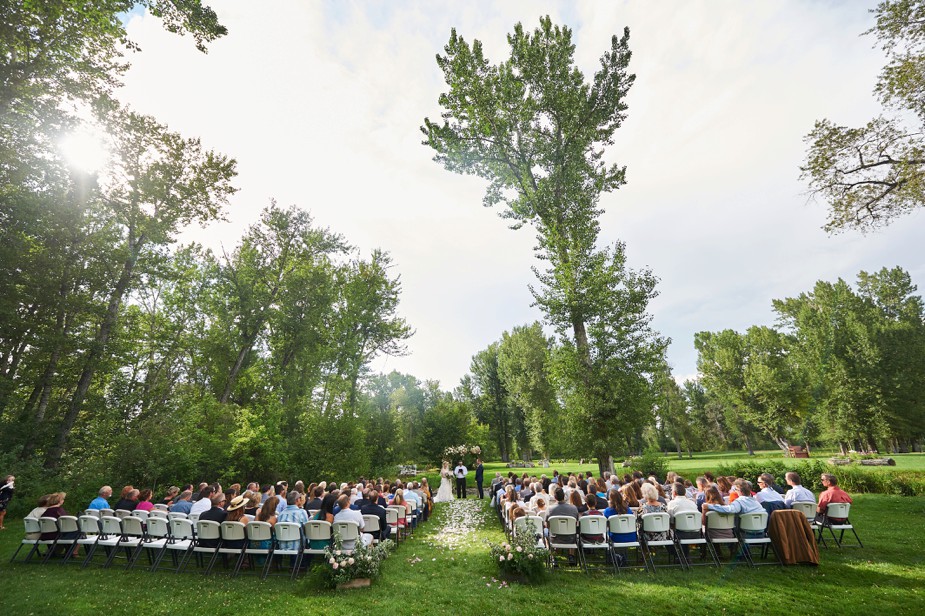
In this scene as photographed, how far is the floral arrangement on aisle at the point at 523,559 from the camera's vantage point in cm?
644

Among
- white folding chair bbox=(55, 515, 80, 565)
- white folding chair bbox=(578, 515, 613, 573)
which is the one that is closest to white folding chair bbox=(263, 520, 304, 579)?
white folding chair bbox=(55, 515, 80, 565)

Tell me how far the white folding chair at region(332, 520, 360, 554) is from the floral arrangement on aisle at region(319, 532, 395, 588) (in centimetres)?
14

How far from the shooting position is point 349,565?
6.31 m

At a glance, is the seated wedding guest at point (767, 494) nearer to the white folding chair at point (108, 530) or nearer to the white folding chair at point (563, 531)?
the white folding chair at point (563, 531)

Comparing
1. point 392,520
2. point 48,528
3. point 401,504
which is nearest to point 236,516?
point 392,520

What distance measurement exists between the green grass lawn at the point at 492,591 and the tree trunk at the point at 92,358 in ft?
31.3

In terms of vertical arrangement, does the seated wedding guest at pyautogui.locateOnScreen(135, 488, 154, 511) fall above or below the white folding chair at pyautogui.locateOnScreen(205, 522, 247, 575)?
above

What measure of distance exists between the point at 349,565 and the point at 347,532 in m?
0.74

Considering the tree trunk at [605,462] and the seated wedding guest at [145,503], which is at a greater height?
the tree trunk at [605,462]

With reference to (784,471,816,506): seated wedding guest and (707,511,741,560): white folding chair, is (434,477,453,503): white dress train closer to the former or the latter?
(707,511,741,560): white folding chair

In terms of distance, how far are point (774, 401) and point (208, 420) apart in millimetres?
48895

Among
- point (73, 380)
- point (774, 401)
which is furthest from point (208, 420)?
point (774, 401)

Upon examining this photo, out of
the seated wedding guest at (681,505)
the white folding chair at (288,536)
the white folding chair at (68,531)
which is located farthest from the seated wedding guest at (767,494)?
the white folding chair at (68,531)

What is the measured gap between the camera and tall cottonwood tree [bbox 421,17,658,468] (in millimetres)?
16734
